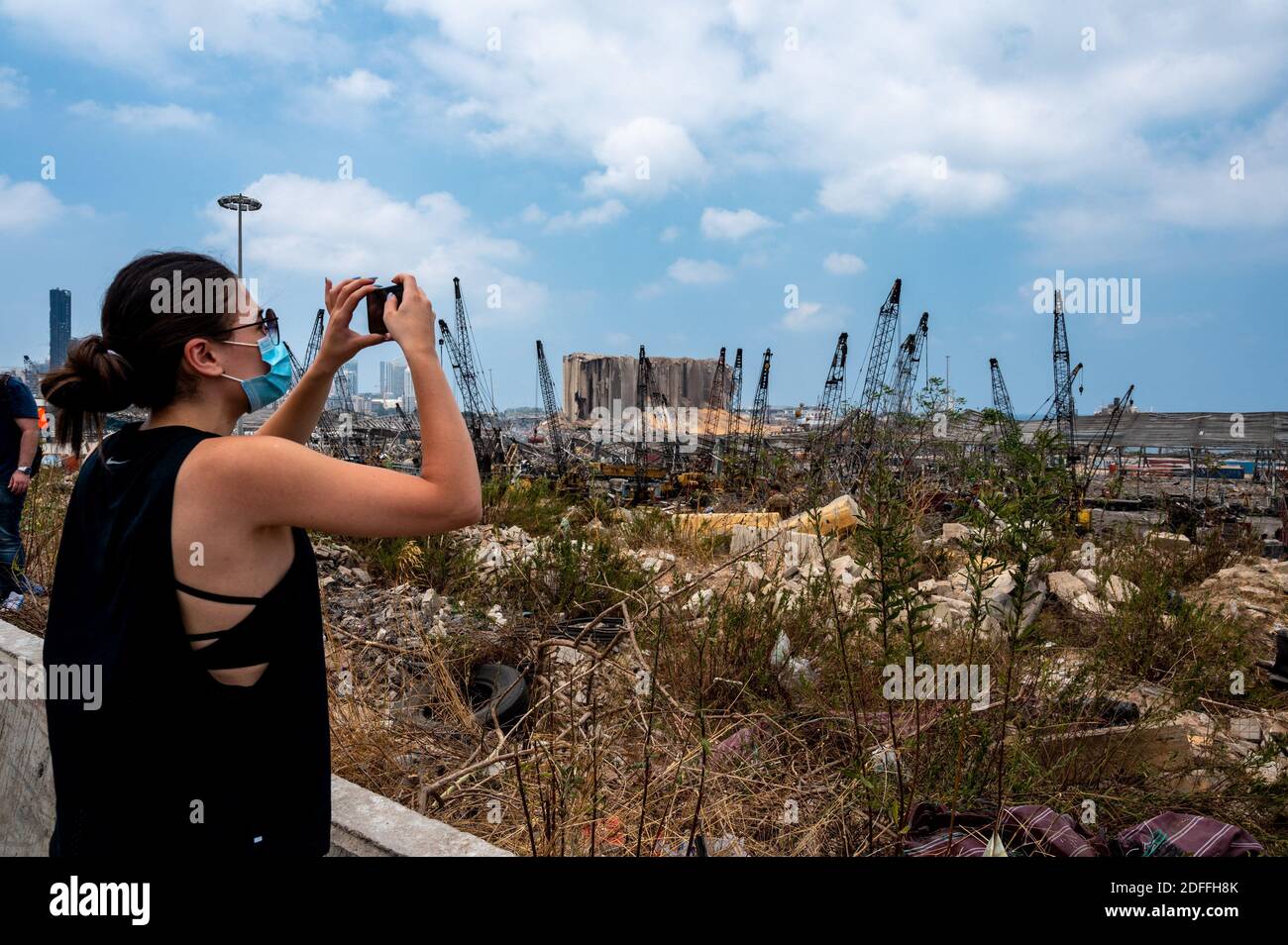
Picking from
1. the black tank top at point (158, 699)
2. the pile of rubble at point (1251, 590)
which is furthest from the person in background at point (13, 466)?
the pile of rubble at point (1251, 590)

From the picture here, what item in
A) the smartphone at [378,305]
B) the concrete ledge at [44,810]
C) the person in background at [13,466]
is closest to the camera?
the smartphone at [378,305]

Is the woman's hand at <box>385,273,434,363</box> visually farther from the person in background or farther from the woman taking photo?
the person in background

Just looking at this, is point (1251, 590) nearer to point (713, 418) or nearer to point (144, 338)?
point (144, 338)

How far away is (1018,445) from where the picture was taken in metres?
2.46

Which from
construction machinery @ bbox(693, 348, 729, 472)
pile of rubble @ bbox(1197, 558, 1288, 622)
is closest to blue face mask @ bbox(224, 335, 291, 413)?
pile of rubble @ bbox(1197, 558, 1288, 622)

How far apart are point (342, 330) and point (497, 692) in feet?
9.54

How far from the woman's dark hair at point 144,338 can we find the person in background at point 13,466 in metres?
5.27

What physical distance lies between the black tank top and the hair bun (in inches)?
2.9

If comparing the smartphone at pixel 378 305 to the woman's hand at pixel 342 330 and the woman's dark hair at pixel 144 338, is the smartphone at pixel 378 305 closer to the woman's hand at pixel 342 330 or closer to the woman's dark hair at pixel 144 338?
the woman's hand at pixel 342 330

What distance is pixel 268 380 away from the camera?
1848 millimetres

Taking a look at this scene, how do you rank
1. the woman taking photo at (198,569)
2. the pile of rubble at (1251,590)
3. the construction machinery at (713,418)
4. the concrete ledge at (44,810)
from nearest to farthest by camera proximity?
the woman taking photo at (198,569) → the concrete ledge at (44,810) → the pile of rubble at (1251,590) → the construction machinery at (713,418)

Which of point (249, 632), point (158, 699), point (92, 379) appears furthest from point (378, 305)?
point (158, 699)

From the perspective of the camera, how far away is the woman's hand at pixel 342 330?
6.08 feet
